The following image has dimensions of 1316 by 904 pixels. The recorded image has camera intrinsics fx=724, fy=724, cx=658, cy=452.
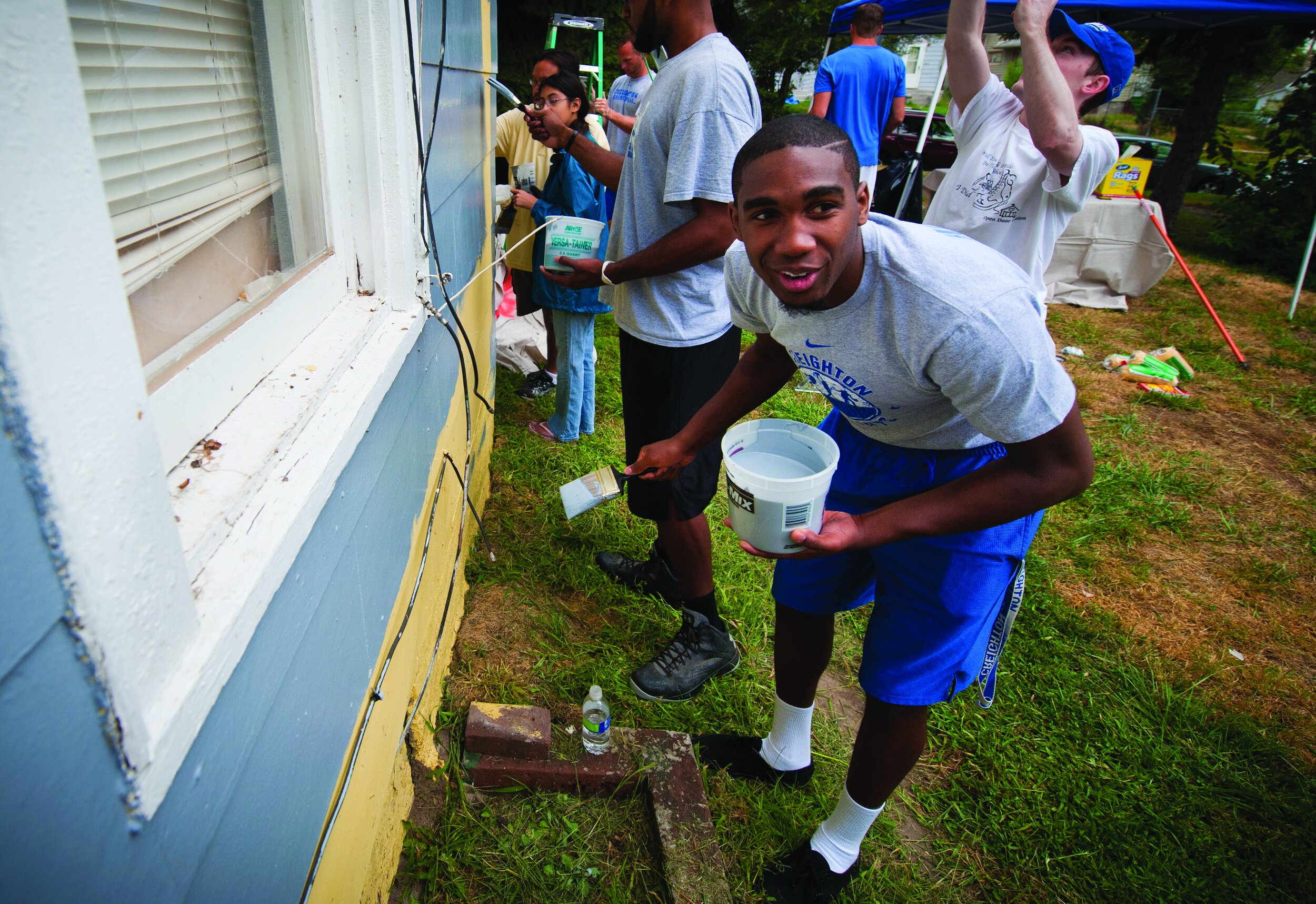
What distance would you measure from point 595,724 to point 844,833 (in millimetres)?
729

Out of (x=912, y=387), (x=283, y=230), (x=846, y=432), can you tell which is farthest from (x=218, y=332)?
(x=846, y=432)

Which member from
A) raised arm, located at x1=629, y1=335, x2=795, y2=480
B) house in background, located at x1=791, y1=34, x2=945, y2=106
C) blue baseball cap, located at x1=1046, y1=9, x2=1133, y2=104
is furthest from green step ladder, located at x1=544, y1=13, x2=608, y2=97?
house in background, located at x1=791, y1=34, x2=945, y2=106

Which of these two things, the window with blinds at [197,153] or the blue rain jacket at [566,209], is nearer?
the window with blinds at [197,153]

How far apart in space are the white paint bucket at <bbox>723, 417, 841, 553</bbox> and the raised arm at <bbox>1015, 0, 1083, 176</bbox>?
1484mm

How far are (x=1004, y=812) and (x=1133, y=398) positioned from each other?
13.2 ft

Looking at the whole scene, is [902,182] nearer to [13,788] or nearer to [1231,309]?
[1231,309]

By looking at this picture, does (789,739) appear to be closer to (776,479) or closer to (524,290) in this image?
(776,479)

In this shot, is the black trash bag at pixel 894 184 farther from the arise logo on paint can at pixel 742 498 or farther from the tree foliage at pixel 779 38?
the tree foliage at pixel 779 38

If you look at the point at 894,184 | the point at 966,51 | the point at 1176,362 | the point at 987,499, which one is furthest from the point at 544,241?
the point at 1176,362

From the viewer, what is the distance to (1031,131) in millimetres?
2352

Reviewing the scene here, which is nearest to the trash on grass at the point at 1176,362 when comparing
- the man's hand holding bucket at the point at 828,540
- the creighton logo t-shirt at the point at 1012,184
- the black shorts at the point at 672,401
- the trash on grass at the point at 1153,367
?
the trash on grass at the point at 1153,367

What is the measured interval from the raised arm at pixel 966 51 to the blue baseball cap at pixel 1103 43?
22cm

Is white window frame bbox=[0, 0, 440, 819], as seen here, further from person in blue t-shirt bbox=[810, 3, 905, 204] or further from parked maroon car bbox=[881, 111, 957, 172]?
parked maroon car bbox=[881, 111, 957, 172]

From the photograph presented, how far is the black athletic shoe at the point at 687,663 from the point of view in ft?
7.90
